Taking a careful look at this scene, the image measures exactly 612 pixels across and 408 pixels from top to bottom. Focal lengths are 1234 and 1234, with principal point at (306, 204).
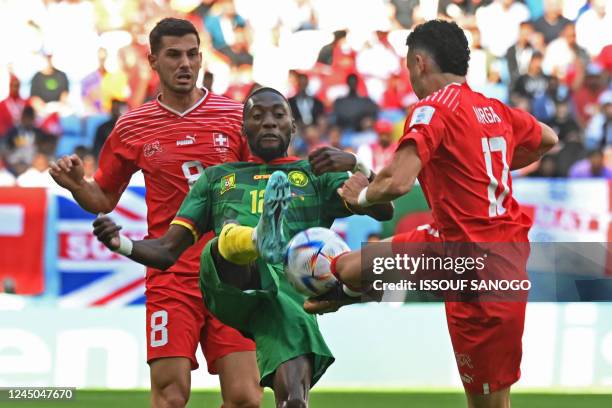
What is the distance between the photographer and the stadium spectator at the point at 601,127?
51.5 ft

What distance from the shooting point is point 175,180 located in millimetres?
7609

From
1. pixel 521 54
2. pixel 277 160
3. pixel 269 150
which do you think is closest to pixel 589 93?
pixel 521 54

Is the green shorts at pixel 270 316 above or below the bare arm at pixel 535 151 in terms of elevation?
below

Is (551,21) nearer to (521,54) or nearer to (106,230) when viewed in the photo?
(521,54)

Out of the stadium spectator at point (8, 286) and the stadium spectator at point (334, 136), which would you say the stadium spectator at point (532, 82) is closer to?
the stadium spectator at point (334, 136)

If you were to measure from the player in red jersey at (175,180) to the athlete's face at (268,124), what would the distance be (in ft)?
3.20

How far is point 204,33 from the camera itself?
17.2 m

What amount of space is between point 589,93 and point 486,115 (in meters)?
10.3

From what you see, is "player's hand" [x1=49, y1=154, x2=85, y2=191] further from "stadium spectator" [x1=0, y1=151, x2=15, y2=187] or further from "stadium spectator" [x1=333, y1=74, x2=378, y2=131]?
"stadium spectator" [x1=333, y1=74, x2=378, y2=131]

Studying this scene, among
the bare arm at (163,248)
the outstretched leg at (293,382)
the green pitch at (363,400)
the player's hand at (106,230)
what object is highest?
the player's hand at (106,230)

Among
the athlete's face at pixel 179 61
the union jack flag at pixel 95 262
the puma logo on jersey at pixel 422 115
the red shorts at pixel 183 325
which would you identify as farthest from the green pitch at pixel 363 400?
the puma logo on jersey at pixel 422 115

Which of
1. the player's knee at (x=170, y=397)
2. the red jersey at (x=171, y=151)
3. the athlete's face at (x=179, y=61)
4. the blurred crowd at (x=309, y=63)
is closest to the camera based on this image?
the player's knee at (x=170, y=397)

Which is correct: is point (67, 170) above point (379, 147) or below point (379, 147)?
below

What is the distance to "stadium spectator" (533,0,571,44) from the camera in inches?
672
